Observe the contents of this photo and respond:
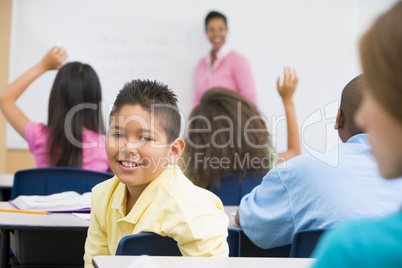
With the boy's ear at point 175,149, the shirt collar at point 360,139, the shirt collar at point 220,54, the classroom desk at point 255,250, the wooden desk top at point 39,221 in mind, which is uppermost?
the shirt collar at point 220,54

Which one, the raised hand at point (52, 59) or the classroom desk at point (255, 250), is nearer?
the classroom desk at point (255, 250)

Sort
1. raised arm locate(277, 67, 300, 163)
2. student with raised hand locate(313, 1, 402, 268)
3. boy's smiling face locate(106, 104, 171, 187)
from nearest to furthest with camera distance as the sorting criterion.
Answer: student with raised hand locate(313, 1, 402, 268) → boy's smiling face locate(106, 104, 171, 187) → raised arm locate(277, 67, 300, 163)

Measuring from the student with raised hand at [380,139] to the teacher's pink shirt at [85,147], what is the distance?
2711 mm

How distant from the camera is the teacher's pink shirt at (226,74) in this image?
5578 millimetres

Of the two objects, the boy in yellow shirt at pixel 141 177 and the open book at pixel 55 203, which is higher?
the boy in yellow shirt at pixel 141 177

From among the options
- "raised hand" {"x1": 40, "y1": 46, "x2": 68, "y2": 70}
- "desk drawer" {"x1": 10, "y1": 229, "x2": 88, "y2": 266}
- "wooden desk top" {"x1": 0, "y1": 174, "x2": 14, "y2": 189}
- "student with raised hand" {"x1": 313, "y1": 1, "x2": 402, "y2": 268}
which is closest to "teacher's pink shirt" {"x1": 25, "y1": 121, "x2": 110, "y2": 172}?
"wooden desk top" {"x1": 0, "y1": 174, "x2": 14, "y2": 189}

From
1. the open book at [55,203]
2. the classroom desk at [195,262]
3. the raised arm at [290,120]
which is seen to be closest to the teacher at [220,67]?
the raised arm at [290,120]

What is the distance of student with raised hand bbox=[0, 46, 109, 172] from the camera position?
3.29 metres

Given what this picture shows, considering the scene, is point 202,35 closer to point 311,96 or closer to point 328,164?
point 311,96

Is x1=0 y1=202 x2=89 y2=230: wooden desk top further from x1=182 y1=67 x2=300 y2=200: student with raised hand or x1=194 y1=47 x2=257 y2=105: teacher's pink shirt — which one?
x1=194 y1=47 x2=257 y2=105: teacher's pink shirt

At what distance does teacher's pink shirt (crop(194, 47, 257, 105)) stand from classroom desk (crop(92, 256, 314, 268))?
4317 mm

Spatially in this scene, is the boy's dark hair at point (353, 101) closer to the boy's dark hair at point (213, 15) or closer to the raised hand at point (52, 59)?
the raised hand at point (52, 59)

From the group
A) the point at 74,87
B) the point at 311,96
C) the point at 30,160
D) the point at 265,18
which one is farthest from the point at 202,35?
the point at 74,87

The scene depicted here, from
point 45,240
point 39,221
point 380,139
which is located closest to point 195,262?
point 380,139
